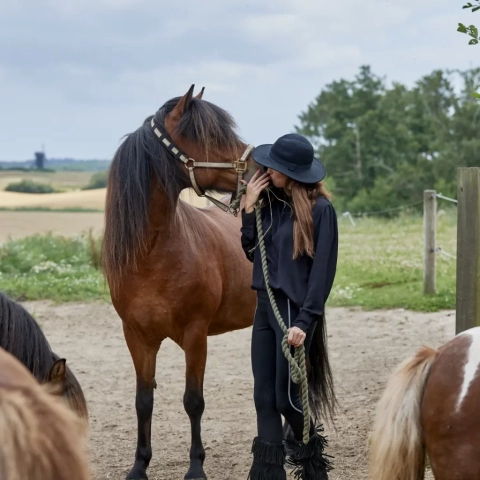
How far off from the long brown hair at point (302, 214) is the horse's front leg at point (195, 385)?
1.09 meters

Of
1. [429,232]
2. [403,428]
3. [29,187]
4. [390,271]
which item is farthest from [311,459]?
[29,187]

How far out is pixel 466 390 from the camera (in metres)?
2.23

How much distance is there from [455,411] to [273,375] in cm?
132

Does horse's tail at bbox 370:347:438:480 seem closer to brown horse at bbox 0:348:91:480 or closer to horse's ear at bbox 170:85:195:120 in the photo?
brown horse at bbox 0:348:91:480

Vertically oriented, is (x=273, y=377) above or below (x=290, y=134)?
below

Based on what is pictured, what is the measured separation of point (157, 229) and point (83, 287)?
683 centimetres

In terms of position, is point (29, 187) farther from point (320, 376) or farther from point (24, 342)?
point (24, 342)

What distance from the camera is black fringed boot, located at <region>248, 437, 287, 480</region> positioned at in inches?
136

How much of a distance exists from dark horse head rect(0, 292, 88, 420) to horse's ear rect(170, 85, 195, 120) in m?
1.42

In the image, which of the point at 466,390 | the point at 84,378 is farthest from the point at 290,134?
the point at 84,378

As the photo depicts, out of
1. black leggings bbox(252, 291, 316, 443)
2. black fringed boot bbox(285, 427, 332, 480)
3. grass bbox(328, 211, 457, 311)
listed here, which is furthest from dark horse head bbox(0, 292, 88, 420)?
grass bbox(328, 211, 457, 311)

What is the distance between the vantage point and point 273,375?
345cm

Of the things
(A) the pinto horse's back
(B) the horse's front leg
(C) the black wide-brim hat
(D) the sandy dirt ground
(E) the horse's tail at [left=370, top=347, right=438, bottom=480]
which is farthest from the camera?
(D) the sandy dirt ground

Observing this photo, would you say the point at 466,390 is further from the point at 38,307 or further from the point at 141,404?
the point at 38,307
